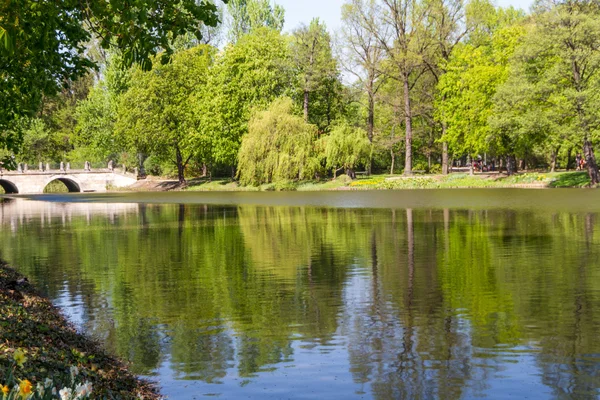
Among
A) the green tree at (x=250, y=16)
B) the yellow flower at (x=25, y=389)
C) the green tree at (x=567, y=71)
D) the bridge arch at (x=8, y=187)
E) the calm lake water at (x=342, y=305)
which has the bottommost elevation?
the calm lake water at (x=342, y=305)

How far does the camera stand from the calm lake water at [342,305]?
1022cm

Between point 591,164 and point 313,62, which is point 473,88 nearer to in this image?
point 591,164

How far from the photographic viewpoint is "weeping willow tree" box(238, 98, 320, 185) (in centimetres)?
7375

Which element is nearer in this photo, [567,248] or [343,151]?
[567,248]

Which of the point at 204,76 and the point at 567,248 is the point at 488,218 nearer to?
the point at 567,248

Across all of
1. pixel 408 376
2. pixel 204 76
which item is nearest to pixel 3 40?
pixel 408 376

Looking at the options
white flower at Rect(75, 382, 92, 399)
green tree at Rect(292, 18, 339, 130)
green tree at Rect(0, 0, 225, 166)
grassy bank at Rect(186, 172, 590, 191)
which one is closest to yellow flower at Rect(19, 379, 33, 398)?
white flower at Rect(75, 382, 92, 399)

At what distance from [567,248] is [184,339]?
15064mm

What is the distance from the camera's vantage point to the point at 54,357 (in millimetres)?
9609

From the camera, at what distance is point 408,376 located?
10211 mm

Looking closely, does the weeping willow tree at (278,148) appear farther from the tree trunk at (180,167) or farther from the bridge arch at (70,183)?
the bridge arch at (70,183)

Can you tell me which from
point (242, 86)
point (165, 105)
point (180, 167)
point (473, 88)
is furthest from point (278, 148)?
point (180, 167)

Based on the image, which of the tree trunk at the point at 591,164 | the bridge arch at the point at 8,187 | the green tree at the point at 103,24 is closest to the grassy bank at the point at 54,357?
the green tree at the point at 103,24

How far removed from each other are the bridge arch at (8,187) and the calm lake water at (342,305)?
76.5 meters
